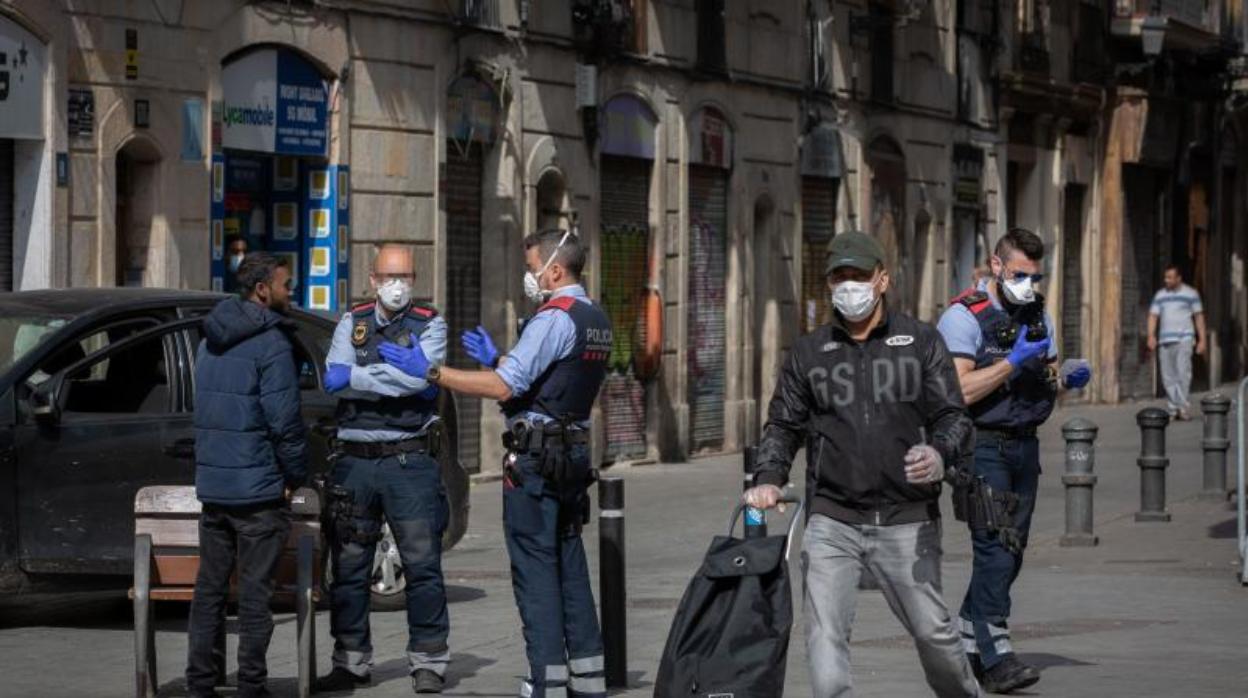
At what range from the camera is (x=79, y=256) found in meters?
18.5

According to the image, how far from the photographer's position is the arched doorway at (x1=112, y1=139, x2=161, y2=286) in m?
19.3

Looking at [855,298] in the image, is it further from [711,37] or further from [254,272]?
[711,37]

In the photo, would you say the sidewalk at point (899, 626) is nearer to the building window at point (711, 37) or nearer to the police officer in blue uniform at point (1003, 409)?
the police officer in blue uniform at point (1003, 409)

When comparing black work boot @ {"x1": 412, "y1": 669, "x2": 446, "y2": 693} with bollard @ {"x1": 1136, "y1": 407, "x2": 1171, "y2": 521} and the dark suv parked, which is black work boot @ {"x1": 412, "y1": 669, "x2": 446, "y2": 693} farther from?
bollard @ {"x1": 1136, "y1": 407, "x2": 1171, "y2": 521}

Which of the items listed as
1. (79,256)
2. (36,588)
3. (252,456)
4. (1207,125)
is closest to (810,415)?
(252,456)

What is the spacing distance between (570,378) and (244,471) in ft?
4.14

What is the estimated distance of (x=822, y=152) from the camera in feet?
102

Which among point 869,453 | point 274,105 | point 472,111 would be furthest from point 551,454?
point 472,111

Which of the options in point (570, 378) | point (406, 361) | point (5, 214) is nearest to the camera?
point (570, 378)

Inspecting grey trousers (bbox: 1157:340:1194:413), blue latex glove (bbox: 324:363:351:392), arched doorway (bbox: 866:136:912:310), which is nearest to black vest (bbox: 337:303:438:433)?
blue latex glove (bbox: 324:363:351:392)

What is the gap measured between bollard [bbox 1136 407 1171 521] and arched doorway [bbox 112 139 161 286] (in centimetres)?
695

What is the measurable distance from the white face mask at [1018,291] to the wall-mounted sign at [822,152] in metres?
19.5

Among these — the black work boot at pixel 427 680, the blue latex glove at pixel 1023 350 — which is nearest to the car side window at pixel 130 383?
the black work boot at pixel 427 680

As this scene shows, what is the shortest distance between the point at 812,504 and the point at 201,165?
11.4 meters
